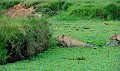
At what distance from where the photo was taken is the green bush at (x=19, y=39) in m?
8.58

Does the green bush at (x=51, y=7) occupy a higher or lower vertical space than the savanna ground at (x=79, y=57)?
lower

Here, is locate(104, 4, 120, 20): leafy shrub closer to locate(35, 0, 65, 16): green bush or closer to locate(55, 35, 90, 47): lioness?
locate(35, 0, 65, 16): green bush

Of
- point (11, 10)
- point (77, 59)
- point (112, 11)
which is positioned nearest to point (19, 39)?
point (77, 59)

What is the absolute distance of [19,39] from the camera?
341 inches

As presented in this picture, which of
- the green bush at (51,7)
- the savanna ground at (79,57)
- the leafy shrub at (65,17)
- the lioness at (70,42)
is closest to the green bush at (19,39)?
the savanna ground at (79,57)

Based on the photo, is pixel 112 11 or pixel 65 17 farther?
pixel 65 17

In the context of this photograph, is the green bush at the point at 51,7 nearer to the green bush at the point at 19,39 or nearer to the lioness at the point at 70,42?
the lioness at the point at 70,42

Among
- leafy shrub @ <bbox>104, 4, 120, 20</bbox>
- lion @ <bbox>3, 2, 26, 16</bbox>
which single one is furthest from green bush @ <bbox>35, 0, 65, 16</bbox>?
leafy shrub @ <bbox>104, 4, 120, 20</bbox>

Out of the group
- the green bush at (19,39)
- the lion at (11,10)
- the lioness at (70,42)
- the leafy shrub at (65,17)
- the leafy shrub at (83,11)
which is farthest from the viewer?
the leafy shrub at (83,11)

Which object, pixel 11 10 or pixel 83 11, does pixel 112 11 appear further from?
pixel 11 10

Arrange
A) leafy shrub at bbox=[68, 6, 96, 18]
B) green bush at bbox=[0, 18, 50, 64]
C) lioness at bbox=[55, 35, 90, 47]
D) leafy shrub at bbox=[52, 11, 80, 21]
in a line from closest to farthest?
green bush at bbox=[0, 18, 50, 64]
lioness at bbox=[55, 35, 90, 47]
leafy shrub at bbox=[52, 11, 80, 21]
leafy shrub at bbox=[68, 6, 96, 18]

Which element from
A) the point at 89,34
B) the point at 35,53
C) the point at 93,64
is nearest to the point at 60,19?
the point at 89,34

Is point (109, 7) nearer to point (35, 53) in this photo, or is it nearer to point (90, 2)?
point (90, 2)

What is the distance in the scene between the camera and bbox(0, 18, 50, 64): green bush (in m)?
8.58
